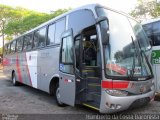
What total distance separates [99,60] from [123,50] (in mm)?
754

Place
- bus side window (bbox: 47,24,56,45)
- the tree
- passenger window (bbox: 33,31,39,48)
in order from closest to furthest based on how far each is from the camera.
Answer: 1. bus side window (bbox: 47,24,56,45)
2. passenger window (bbox: 33,31,39,48)
3. the tree

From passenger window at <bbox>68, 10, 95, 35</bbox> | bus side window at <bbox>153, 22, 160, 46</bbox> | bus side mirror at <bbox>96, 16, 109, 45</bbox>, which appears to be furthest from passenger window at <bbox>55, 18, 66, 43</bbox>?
bus side window at <bbox>153, 22, 160, 46</bbox>

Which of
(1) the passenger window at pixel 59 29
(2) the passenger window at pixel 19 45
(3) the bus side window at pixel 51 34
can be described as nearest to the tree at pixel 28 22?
(2) the passenger window at pixel 19 45

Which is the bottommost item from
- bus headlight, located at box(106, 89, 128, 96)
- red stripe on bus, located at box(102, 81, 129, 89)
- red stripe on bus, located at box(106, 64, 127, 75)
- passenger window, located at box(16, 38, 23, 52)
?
bus headlight, located at box(106, 89, 128, 96)

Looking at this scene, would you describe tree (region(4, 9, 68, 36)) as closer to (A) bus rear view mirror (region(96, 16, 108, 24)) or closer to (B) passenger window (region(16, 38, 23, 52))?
(B) passenger window (region(16, 38, 23, 52))

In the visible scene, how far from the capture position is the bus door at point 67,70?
7.84 m

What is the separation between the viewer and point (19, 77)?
14547mm

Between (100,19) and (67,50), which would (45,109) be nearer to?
(67,50)

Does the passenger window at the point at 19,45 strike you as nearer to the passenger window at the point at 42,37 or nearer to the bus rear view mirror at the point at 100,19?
the passenger window at the point at 42,37

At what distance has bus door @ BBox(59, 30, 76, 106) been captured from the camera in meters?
7.84

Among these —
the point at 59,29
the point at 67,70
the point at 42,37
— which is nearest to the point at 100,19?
the point at 67,70

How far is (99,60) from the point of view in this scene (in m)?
7.36

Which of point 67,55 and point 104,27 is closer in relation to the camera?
point 104,27

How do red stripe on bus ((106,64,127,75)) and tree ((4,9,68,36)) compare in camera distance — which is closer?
red stripe on bus ((106,64,127,75))
